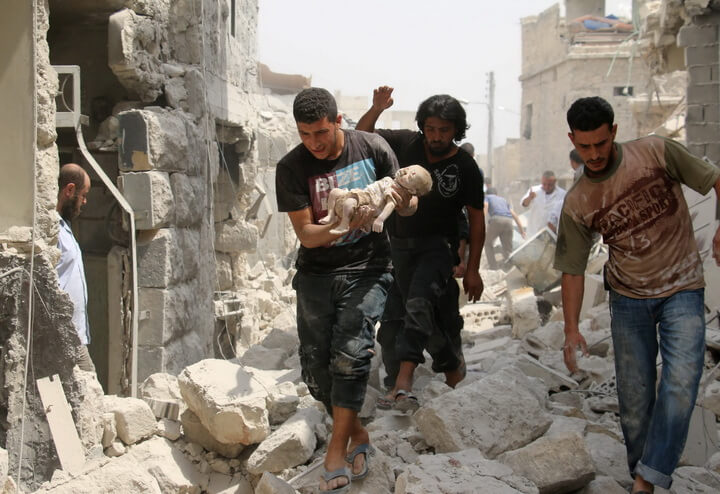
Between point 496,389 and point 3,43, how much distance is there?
313 cm

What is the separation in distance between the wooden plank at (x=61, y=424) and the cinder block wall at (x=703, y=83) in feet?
Result: 22.1

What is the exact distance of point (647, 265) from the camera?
3357 millimetres

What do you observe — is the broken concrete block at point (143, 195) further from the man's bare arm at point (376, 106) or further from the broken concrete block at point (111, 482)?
the broken concrete block at point (111, 482)

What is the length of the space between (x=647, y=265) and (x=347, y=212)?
4.44 ft

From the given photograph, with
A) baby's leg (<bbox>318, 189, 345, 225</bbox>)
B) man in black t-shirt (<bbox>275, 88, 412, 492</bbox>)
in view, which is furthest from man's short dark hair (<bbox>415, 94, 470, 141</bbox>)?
baby's leg (<bbox>318, 189, 345, 225</bbox>)

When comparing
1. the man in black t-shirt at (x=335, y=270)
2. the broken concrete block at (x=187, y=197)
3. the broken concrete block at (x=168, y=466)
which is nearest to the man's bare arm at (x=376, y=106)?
the man in black t-shirt at (x=335, y=270)

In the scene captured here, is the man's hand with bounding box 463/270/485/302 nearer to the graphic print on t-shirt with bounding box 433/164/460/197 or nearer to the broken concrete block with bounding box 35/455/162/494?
the graphic print on t-shirt with bounding box 433/164/460/197

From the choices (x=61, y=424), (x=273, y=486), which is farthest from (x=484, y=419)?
(x=61, y=424)


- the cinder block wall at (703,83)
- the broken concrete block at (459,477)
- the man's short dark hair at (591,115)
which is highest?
the cinder block wall at (703,83)

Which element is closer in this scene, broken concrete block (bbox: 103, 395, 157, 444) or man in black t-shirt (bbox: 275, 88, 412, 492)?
man in black t-shirt (bbox: 275, 88, 412, 492)

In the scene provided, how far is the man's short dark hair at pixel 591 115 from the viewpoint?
10.8 ft

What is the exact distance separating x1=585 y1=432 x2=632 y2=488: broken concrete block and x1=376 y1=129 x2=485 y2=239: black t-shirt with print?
59.8 inches

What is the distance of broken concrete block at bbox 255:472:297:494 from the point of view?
3.48 meters

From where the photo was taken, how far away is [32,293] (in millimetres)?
3840
